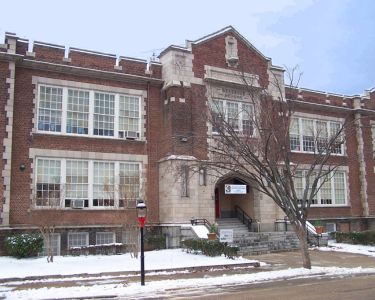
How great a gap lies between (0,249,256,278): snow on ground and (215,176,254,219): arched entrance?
25.2 feet

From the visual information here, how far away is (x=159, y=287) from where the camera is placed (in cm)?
1379

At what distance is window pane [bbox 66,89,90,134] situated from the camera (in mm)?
24203

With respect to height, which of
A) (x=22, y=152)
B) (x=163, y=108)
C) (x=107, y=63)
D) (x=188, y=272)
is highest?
Answer: (x=107, y=63)

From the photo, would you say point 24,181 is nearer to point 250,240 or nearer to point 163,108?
point 163,108

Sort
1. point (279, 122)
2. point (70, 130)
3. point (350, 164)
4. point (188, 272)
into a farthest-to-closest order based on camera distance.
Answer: point (350, 164) < point (70, 130) < point (279, 122) < point (188, 272)

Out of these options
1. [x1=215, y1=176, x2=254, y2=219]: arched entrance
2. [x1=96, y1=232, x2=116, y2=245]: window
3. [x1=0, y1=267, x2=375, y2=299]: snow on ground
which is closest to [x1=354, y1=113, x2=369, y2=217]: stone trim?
[x1=215, y1=176, x2=254, y2=219]: arched entrance

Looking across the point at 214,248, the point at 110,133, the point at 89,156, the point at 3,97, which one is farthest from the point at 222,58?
the point at 3,97

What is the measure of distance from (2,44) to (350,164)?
937 inches

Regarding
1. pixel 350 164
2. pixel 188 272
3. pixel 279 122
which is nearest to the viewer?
pixel 188 272

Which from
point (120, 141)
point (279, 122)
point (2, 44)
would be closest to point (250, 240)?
point (279, 122)

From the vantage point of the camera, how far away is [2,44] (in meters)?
22.7

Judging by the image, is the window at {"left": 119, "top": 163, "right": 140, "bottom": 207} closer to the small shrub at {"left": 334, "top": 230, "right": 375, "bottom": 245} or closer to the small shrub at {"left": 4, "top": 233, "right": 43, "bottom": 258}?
the small shrub at {"left": 4, "top": 233, "right": 43, "bottom": 258}

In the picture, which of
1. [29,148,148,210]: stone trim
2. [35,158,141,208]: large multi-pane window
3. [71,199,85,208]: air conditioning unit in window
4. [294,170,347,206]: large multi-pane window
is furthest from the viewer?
[294,170,347,206]: large multi-pane window

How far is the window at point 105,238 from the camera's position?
78.8 feet
